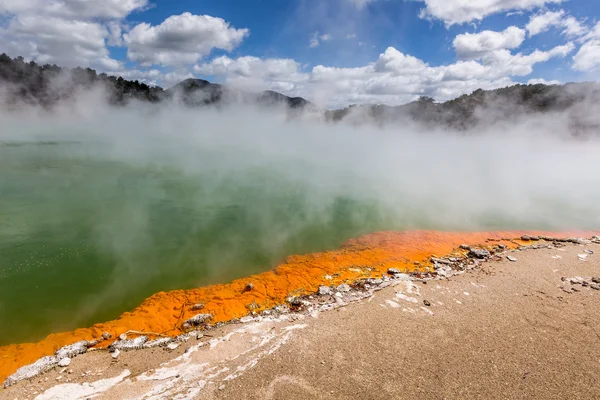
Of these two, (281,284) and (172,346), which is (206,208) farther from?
(172,346)

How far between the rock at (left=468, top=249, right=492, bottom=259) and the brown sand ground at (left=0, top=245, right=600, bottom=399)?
9.15 feet

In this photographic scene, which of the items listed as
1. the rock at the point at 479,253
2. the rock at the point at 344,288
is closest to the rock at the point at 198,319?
the rock at the point at 344,288

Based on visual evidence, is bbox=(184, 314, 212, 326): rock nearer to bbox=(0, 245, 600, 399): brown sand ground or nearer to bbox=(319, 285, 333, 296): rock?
bbox=(0, 245, 600, 399): brown sand ground

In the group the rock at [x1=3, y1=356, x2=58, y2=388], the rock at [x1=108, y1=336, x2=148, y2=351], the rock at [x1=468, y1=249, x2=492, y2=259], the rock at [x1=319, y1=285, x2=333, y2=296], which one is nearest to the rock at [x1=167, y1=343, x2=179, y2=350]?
the rock at [x1=108, y1=336, x2=148, y2=351]

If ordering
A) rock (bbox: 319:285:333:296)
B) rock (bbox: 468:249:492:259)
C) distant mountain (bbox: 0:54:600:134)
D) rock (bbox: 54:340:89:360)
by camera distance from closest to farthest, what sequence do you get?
rock (bbox: 54:340:89:360)
rock (bbox: 319:285:333:296)
rock (bbox: 468:249:492:259)
distant mountain (bbox: 0:54:600:134)

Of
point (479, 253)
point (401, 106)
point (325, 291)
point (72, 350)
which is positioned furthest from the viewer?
point (401, 106)

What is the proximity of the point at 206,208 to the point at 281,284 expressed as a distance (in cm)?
820

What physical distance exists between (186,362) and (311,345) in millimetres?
2359

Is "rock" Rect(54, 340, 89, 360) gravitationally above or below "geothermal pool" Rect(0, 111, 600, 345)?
below

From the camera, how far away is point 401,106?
79.8 meters

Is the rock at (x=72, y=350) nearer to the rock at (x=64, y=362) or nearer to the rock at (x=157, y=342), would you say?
the rock at (x=64, y=362)

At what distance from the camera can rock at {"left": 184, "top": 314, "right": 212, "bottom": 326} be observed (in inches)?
283

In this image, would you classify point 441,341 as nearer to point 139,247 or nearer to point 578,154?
point 139,247

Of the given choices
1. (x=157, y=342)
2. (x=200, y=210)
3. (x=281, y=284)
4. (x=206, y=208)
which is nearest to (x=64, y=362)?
(x=157, y=342)
